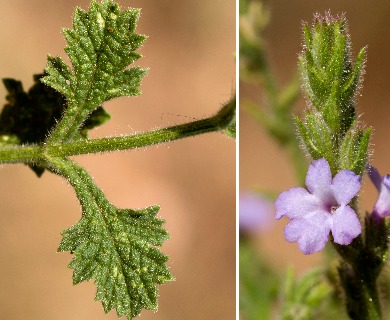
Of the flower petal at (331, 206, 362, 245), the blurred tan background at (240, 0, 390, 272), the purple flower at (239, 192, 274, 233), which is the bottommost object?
the flower petal at (331, 206, 362, 245)

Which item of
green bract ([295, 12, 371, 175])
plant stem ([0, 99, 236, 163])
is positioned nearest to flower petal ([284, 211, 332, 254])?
green bract ([295, 12, 371, 175])

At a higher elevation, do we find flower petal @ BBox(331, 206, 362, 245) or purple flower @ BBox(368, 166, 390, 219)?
purple flower @ BBox(368, 166, 390, 219)

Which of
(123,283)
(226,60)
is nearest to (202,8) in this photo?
(226,60)

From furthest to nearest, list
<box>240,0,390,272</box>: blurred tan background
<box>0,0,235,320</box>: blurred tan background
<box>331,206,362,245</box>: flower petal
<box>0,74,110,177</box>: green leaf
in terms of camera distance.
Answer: <box>0,0,235,320</box>: blurred tan background
<box>240,0,390,272</box>: blurred tan background
<box>0,74,110,177</box>: green leaf
<box>331,206,362,245</box>: flower petal

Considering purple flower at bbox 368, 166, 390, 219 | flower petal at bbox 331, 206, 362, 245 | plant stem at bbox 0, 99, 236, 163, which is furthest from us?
plant stem at bbox 0, 99, 236, 163

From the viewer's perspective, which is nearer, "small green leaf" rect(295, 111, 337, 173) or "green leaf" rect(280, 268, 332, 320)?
"small green leaf" rect(295, 111, 337, 173)

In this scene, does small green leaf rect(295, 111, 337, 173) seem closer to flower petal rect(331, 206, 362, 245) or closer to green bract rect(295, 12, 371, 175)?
green bract rect(295, 12, 371, 175)

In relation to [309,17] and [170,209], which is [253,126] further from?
[170,209]

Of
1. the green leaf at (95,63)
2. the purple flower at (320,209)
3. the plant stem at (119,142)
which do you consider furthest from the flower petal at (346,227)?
the green leaf at (95,63)
